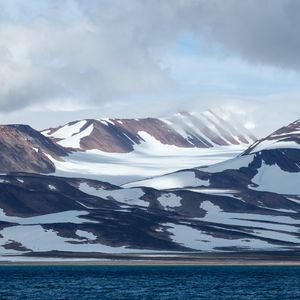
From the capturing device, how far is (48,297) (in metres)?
112

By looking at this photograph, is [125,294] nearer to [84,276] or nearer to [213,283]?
[213,283]

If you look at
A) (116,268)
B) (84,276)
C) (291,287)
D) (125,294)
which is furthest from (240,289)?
(116,268)

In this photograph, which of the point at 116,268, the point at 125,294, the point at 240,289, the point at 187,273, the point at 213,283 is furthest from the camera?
the point at 116,268

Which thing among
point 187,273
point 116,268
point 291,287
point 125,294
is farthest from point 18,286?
point 116,268

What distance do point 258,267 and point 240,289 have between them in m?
70.5

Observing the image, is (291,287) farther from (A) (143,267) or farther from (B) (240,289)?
(A) (143,267)

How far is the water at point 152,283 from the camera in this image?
115812 millimetres

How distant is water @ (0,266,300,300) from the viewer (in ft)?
380

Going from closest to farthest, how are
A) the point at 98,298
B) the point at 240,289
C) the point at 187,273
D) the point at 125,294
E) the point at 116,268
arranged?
the point at 98,298, the point at 125,294, the point at 240,289, the point at 187,273, the point at 116,268

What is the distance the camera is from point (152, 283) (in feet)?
458

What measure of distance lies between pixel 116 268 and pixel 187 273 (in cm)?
2204

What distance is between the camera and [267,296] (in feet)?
374

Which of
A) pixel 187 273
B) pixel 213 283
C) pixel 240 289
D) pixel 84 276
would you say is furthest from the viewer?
pixel 187 273

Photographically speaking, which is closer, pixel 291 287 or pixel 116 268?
pixel 291 287
